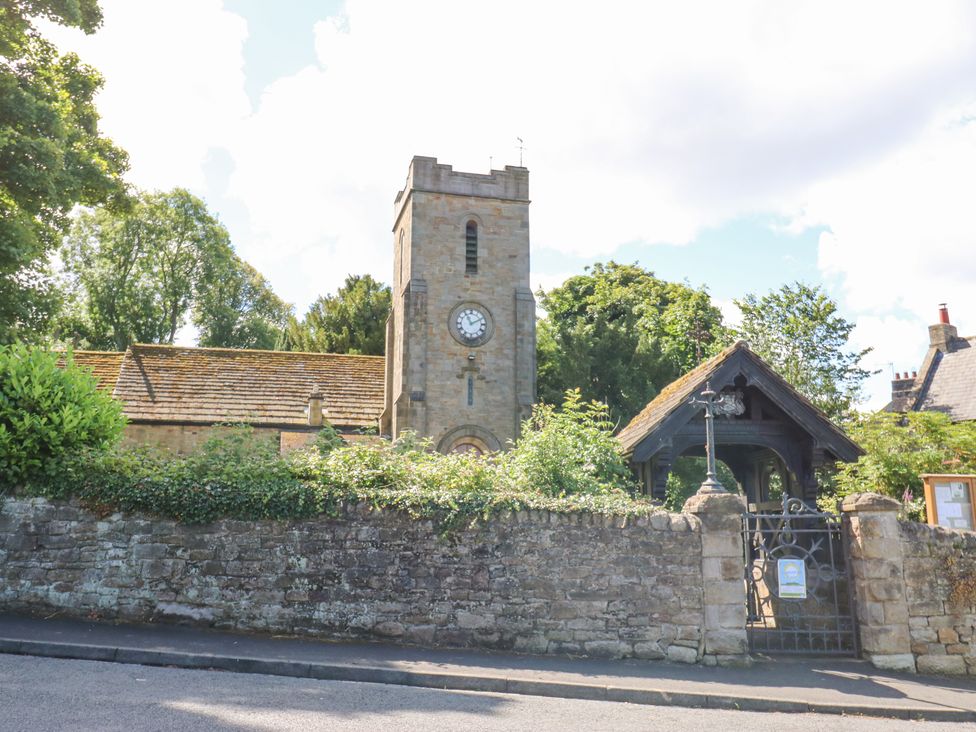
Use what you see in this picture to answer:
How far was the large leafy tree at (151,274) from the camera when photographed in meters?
39.2

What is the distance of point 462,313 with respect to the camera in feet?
78.8

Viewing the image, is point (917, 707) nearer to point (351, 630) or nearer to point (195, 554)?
point (351, 630)

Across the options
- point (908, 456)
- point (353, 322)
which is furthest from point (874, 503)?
point (353, 322)

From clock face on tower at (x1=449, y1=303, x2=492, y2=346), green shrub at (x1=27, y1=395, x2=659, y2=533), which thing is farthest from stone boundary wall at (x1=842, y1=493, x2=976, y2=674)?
clock face on tower at (x1=449, y1=303, x2=492, y2=346)

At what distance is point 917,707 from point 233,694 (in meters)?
6.80

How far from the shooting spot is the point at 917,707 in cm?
771

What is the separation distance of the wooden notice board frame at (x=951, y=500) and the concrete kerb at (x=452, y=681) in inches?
133

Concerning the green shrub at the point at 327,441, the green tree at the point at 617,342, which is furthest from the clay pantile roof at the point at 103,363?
the green tree at the point at 617,342

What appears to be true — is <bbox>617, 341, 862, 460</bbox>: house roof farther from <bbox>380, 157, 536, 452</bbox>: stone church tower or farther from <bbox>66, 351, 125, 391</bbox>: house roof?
<bbox>66, 351, 125, 391</bbox>: house roof

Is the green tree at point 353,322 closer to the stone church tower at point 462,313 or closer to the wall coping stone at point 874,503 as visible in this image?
the stone church tower at point 462,313

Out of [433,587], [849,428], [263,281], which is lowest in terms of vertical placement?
[433,587]

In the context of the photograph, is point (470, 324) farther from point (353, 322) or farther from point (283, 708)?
point (283, 708)

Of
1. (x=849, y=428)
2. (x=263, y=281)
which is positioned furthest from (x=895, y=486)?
(x=263, y=281)

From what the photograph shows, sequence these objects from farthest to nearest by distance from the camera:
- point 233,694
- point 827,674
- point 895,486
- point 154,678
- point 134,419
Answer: point 134,419 → point 895,486 → point 827,674 → point 154,678 → point 233,694
